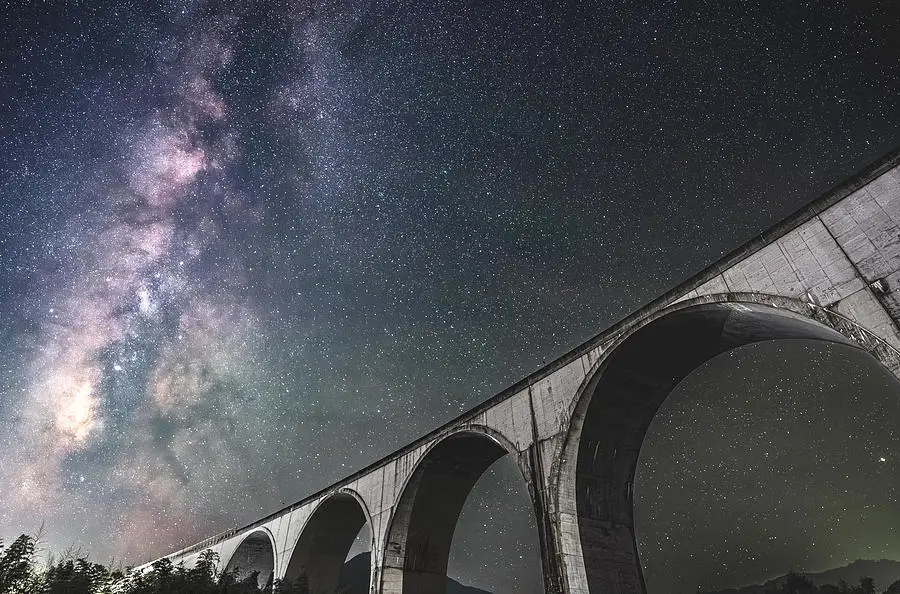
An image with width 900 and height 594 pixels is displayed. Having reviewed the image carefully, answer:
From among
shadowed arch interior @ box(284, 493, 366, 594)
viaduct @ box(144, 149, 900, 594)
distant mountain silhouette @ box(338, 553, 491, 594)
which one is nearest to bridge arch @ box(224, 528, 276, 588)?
shadowed arch interior @ box(284, 493, 366, 594)

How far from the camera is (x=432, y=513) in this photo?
61.4 ft

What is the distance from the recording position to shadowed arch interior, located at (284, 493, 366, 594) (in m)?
23.0

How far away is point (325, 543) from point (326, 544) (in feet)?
0.31

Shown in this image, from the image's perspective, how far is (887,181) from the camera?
26.5 ft

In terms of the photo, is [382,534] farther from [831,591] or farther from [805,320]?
[831,591]

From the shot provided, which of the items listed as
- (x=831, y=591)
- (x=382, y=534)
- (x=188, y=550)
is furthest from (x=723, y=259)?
(x=831, y=591)

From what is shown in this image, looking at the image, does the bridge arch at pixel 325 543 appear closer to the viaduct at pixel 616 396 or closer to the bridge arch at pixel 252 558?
the viaduct at pixel 616 396

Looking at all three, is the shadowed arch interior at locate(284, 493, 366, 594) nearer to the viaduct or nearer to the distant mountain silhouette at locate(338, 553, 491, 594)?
the viaduct

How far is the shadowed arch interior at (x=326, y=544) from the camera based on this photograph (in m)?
23.0

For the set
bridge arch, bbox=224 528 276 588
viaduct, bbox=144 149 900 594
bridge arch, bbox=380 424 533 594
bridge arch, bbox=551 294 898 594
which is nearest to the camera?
viaduct, bbox=144 149 900 594

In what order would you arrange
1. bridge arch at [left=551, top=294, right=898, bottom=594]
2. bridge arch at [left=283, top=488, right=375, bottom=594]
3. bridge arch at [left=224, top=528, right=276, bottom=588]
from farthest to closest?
bridge arch at [left=224, top=528, right=276, bottom=588], bridge arch at [left=283, top=488, right=375, bottom=594], bridge arch at [left=551, top=294, right=898, bottom=594]

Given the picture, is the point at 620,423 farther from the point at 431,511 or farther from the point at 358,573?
the point at 358,573

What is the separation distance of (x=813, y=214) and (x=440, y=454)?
1338cm

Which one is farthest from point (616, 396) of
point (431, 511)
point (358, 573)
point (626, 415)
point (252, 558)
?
point (358, 573)
